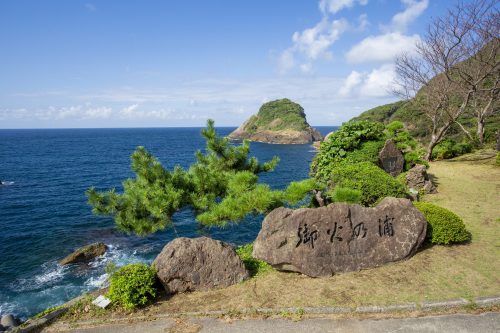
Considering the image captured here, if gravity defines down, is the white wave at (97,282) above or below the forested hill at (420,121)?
below

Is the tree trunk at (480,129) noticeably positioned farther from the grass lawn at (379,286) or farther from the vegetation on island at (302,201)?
A: the grass lawn at (379,286)

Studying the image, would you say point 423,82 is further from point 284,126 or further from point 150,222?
point 284,126

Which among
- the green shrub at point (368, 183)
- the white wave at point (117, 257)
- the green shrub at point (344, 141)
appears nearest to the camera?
the green shrub at point (368, 183)

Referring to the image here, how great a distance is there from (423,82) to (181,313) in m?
24.9

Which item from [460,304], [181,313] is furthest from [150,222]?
[460,304]

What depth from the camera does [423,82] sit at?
25.6 meters

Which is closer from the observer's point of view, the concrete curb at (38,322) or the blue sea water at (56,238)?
the concrete curb at (38,322)

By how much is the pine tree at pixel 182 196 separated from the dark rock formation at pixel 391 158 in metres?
8.54

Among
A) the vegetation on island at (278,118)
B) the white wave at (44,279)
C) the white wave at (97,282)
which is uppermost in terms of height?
the vegetation on island at (278,118)

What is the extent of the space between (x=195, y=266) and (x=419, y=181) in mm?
13923

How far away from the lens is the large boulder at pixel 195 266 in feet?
31.7

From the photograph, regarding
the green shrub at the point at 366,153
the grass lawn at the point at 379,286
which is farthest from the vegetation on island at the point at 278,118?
the grass lawn at the point at 379,286

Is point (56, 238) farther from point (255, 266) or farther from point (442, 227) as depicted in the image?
point (442, 227)

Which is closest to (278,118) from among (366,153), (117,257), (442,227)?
(366,153)
